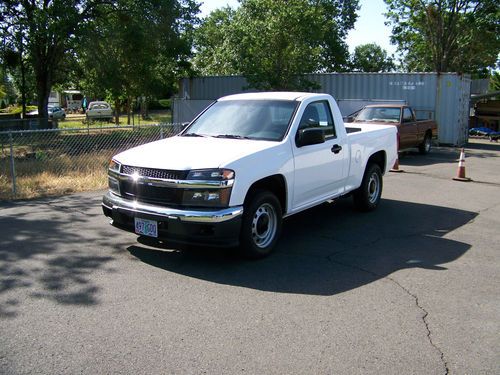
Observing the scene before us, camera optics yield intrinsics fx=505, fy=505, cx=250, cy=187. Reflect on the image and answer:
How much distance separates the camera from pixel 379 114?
1599 cm

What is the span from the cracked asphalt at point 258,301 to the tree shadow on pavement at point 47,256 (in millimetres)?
24

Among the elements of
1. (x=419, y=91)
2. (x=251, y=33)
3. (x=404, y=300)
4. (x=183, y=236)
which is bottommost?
(x=404, y=300)

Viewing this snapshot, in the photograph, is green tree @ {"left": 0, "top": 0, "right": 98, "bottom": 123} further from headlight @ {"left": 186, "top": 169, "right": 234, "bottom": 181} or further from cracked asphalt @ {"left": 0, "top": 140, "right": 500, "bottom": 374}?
headlight @ {"left": 186, "top": 169, "right": 234, "bottom": 181}

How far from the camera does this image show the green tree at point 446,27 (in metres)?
28.0

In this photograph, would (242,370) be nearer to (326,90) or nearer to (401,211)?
(401,211)

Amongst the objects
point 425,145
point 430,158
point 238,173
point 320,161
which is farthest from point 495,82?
point 238,173

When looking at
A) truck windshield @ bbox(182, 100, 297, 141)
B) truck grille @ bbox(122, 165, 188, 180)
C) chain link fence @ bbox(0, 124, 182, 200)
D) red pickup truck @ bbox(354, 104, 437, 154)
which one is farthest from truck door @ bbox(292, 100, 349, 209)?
red pickup truck @ bbox(354, 104, 437, 154)

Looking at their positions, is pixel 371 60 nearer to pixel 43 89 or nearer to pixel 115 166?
pixel 43 89

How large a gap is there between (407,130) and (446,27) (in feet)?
55.1

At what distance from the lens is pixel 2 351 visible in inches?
143

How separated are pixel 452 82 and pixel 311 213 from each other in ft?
48.9

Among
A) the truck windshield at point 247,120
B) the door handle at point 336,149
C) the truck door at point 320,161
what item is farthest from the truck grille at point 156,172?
the door handle at point 336,149

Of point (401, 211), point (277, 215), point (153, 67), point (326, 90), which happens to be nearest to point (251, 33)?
point (326, 90)

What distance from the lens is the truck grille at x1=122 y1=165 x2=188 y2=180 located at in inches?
209
